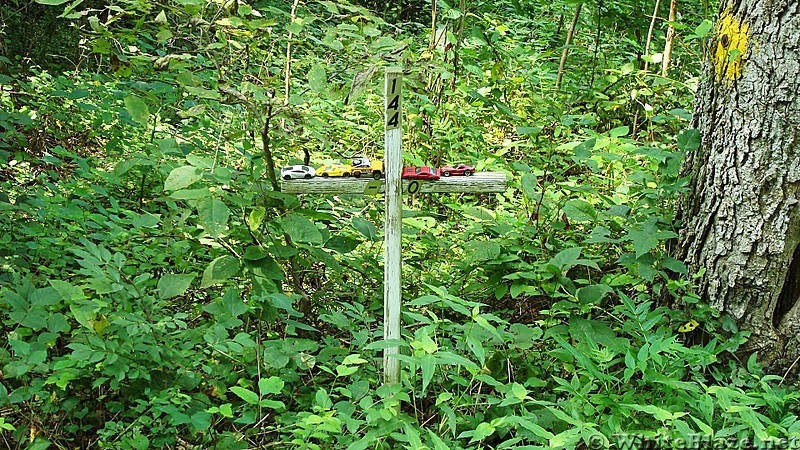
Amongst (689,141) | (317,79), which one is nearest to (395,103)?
(317,79)

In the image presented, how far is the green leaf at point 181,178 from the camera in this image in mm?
2850

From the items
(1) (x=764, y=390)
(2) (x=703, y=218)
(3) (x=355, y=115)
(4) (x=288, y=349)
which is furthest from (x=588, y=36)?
(4) (x=288, y=349)

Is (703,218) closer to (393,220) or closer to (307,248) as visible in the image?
(393,220)

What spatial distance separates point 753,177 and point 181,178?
7.89ft

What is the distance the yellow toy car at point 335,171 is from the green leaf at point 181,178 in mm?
474

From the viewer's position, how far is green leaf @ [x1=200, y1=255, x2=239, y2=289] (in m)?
3.09

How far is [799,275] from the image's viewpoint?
332 cm

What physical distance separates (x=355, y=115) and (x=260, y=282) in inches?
122

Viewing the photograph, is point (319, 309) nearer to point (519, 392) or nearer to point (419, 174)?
point (419, 174)

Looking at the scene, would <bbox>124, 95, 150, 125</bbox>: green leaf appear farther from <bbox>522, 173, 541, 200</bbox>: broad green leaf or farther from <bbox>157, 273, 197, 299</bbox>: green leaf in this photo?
<bbox>522, 173, 541, 200</bbox>: broad green leaf

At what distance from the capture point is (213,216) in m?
2.82

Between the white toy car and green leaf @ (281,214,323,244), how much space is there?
199mm

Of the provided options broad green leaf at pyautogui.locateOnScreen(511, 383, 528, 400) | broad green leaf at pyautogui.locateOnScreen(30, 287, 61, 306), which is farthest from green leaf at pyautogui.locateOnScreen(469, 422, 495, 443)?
broad green leaf at pyautogui.locateOnScreen(30, 287, 61, 306)

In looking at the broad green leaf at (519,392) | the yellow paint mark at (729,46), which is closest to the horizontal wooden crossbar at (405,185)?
the broad green leaf at (519,392)
